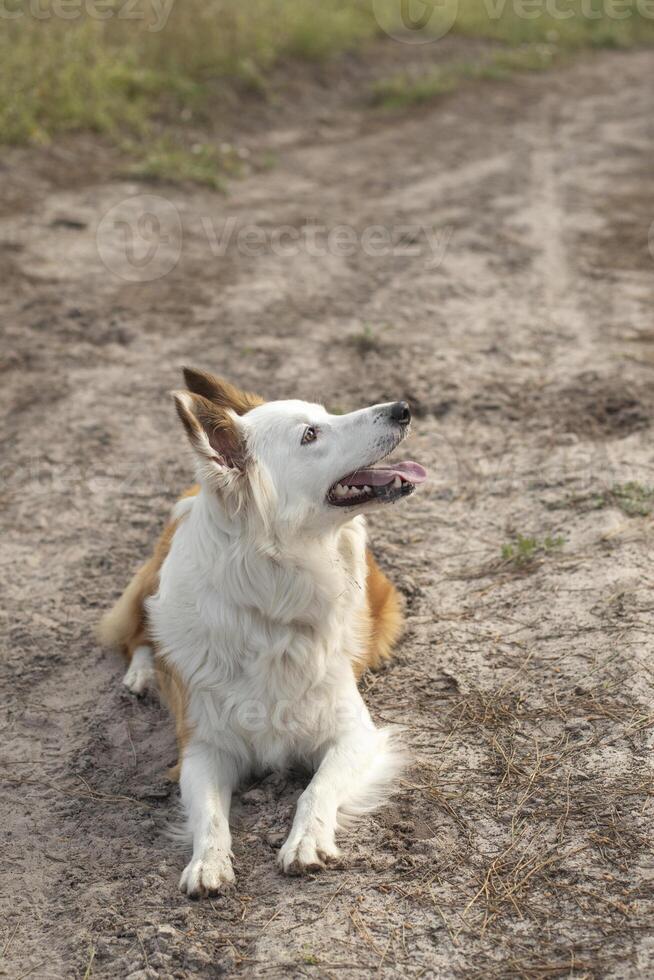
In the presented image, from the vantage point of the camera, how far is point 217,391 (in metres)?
3.79

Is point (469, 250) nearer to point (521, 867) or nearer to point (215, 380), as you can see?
point (215, 380)

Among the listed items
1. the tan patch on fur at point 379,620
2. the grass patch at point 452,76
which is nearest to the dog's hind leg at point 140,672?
the tan patch on fur at point 379,620

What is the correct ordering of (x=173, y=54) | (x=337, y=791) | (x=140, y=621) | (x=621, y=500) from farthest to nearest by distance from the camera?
1. (x=173, y=54)
2. (x=621, y=500)
3. (x=140, y=621)
4. (x=337, y=791)

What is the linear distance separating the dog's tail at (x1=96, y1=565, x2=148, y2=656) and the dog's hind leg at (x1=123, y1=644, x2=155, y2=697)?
63 mm

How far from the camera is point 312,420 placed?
12.3 ft

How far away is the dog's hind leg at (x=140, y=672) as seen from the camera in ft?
14.5

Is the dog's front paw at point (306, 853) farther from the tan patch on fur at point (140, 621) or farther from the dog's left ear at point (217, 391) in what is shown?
the dog's left ear at point (217, 391)

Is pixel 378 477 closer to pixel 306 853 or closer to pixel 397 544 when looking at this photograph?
pixel 306 853

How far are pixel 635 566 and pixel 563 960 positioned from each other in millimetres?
2144

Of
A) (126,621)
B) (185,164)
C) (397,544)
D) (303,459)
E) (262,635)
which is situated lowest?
(397,544)

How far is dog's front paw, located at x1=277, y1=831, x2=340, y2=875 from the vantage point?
335cm

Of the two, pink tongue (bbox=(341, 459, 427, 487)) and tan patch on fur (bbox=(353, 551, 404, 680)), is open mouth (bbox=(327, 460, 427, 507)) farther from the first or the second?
tan patch on fur (bbox=(353, 551, 404, 680))

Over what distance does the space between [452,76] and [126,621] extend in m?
12.2

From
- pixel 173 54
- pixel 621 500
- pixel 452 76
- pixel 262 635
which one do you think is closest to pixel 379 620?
pixel 262 635
